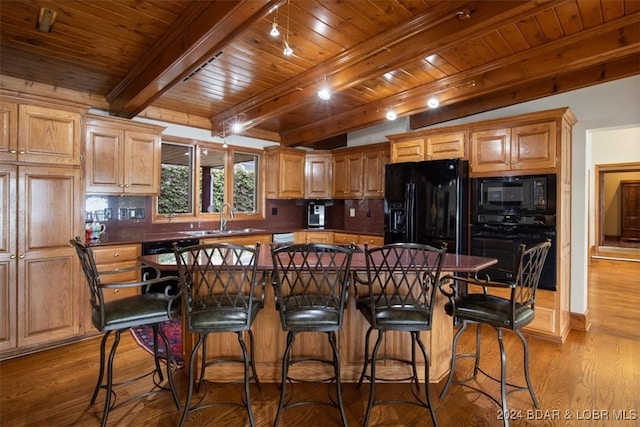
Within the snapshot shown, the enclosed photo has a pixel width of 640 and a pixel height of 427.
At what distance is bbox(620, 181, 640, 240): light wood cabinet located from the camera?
9.12 m

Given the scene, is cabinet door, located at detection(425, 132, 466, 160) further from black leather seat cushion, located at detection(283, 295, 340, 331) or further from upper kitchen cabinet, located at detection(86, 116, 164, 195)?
upper kitchen cabinet, located at detection(86, 116, 164, 195)

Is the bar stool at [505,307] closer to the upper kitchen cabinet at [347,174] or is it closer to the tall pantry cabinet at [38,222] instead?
the upper kitchen cabinet at [347,174]

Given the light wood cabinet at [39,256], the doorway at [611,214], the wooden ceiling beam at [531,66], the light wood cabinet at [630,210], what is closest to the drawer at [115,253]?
the light wood cabinet at [39,256]

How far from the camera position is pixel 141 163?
12.7 feet

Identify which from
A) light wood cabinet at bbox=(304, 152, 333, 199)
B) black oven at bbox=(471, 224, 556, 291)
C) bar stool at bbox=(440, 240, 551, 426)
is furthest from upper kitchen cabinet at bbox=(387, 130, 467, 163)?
bar stool at bbox=(440, 240, 551, 426)

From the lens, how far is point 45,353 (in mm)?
2992

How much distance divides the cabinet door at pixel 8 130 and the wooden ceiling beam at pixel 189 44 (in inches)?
35.9

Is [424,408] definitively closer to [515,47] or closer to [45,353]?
[515,47]

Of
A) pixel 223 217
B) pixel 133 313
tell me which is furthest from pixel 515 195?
pixel 223 217

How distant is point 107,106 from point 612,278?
8.19 meters

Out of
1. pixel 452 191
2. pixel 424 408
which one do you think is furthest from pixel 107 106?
pixel 424 408

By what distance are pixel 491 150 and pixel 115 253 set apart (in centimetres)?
413

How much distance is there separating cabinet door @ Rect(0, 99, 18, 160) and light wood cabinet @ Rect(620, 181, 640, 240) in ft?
41.7

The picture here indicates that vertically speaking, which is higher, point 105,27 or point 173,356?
point 105,27
